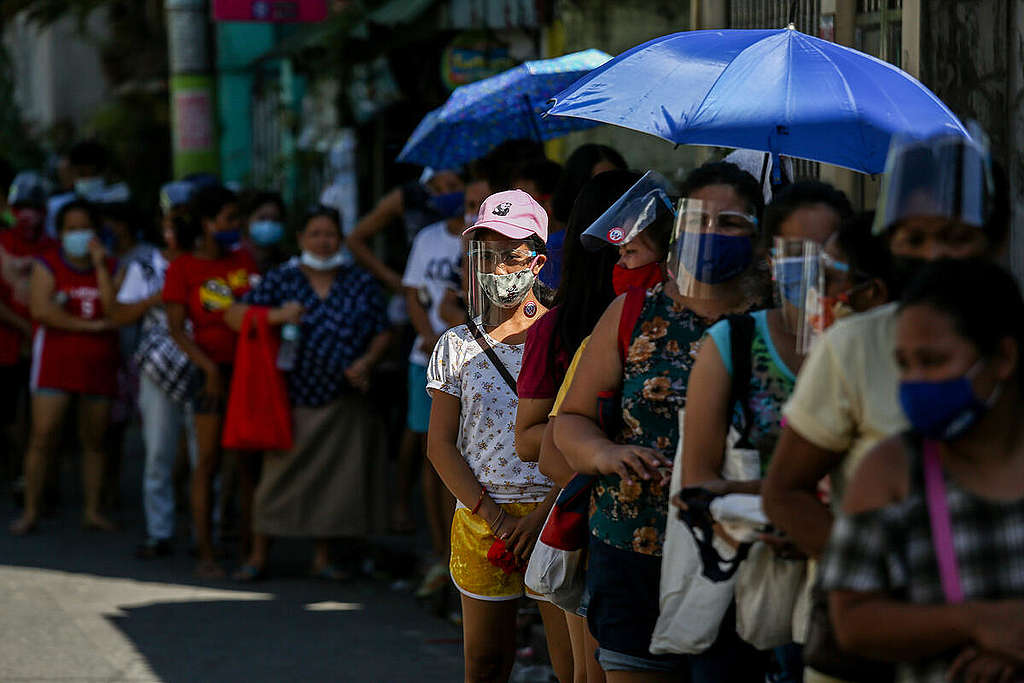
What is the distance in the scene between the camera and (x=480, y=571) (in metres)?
4.53

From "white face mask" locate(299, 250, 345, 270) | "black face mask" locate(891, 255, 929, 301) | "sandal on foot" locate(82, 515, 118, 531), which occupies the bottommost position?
"sandal on foot" locate(82, 515, 118, 531)

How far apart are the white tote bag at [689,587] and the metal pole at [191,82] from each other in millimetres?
10587

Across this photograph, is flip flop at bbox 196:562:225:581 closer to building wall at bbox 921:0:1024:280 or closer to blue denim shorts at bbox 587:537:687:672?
building wall at bbox 921:0:1024:280

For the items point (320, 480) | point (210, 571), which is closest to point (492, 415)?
point (320, 480)

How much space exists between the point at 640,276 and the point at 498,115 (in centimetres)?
321

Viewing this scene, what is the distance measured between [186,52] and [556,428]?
33.1 feet

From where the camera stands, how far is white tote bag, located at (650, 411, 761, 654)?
3.19 m

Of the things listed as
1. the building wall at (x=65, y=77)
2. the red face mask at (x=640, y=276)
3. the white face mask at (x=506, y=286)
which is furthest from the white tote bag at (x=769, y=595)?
the building wall at (x=65, y=77)

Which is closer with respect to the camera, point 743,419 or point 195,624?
point 743,419

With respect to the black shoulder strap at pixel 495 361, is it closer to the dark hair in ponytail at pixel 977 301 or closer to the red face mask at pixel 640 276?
the red face mask at pixel 640 276

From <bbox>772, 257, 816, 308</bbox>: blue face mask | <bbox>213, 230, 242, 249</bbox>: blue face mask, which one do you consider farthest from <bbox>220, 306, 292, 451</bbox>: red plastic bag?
<bbox>772, 257, 816, 308</bbox>: blue face mask

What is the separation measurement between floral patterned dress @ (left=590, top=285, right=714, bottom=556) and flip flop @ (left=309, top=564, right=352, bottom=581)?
4795 mm

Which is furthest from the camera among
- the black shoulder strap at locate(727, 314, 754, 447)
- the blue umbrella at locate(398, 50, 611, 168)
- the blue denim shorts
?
the blue umbrella at locate(398, 50, 611, 168)

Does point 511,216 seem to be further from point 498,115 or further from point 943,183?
point 498,115
